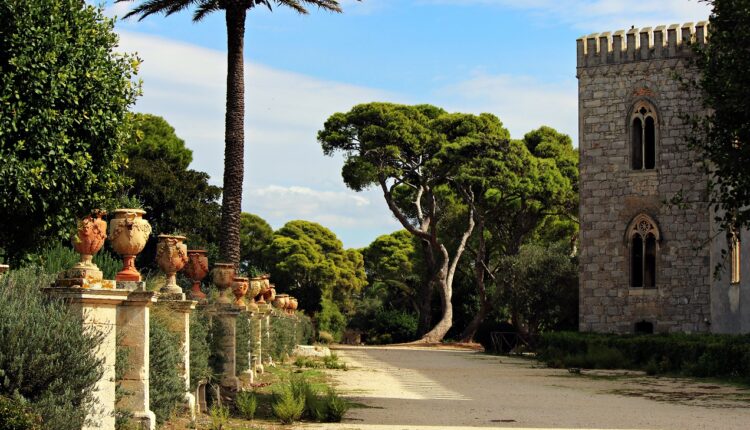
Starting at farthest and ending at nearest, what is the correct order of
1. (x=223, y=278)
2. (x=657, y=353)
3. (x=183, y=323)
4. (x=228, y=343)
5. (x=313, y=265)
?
(x=313, y=265) < (x=657, y=353) < (x=223, y=278) < (x=228, y=343) < (x=183, y=323)

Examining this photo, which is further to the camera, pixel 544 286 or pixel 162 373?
pixel 544 286

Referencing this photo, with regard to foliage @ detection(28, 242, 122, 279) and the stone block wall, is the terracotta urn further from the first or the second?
foliage @ detection(28, 242, 122, 279)

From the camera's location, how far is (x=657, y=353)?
30797 mm

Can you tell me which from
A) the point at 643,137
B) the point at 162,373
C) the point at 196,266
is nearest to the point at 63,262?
the point at 196,266

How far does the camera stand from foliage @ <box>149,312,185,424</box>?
12.5 m

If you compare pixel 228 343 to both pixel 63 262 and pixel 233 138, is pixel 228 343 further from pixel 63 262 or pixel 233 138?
pixel 233 138

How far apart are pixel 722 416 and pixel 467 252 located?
47.7 meters

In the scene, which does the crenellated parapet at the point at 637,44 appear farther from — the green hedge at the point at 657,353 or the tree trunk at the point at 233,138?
the tree trunk at the point at 233,138

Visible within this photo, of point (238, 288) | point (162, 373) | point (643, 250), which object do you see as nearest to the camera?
point (162, 373)

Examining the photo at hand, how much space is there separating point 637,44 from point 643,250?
7.60 m

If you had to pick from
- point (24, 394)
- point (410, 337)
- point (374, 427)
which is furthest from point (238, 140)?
point (410, 337)

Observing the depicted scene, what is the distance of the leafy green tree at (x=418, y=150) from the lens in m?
54.2

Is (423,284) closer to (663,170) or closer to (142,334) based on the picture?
(663,170)

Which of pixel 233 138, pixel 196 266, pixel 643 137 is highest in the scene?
pixel 643 137
